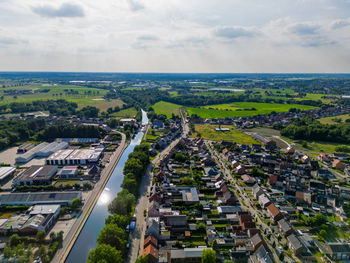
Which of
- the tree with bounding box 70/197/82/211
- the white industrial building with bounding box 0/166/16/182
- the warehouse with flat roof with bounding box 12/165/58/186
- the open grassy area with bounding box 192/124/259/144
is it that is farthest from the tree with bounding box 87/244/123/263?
the open grassy area with bounding box 192/124/259/144

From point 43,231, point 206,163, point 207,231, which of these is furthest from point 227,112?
point 43,231

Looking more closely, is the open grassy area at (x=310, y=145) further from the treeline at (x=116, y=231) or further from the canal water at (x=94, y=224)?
the treeline at (x=116, y=231)

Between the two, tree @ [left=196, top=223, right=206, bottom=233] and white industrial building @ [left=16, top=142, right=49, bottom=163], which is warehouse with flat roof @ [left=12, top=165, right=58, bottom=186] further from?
tree @ [left=196, top=223, right=206, bottom=233]

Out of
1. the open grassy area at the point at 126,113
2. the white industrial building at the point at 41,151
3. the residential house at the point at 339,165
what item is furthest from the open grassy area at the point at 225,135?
the white industrial building at the point at 41,151

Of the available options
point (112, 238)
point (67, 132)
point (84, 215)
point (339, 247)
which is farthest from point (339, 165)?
point (67, 132)

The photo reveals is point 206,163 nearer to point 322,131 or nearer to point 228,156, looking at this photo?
point 228,156

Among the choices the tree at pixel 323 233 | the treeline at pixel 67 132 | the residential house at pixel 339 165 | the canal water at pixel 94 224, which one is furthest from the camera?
the treeline at pixel 67 132

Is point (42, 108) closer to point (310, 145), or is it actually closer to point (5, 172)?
point (5, 172)
